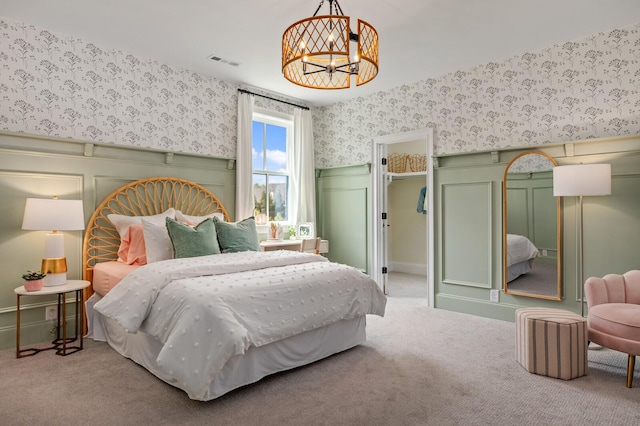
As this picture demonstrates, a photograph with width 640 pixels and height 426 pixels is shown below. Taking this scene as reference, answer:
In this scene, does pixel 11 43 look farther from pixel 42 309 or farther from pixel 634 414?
pixel 634 414

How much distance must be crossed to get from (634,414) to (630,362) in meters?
0.43

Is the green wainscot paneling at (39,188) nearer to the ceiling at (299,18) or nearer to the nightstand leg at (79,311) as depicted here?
the nightstand leg at (79,311)

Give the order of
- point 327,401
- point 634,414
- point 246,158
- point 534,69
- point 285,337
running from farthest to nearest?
point 246,158
point 534,69
point 285,337
point 327,401
point 634,414

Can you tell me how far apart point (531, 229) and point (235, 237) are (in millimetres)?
3050

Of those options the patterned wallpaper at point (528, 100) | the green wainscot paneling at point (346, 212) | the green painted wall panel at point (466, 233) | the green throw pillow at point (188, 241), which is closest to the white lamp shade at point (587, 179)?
the patterned wallpaper at point (528, 100)

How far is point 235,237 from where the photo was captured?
12.6 feet

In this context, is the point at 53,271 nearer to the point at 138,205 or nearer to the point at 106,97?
the point at 138,205

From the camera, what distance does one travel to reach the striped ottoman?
104 inches

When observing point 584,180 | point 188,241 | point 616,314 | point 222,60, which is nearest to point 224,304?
point 188,241

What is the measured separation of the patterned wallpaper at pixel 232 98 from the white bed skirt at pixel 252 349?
182 cm

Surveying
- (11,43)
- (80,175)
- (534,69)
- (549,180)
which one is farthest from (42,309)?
(534,69)

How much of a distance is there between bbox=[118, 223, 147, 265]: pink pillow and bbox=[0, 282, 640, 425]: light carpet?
781mm

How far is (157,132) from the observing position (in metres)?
4.29

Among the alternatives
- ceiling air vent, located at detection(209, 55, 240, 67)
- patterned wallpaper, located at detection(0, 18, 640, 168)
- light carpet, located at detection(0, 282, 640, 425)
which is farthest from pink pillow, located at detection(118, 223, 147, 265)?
ceiling air vent, located at detection(209, 55, 240, 67)
